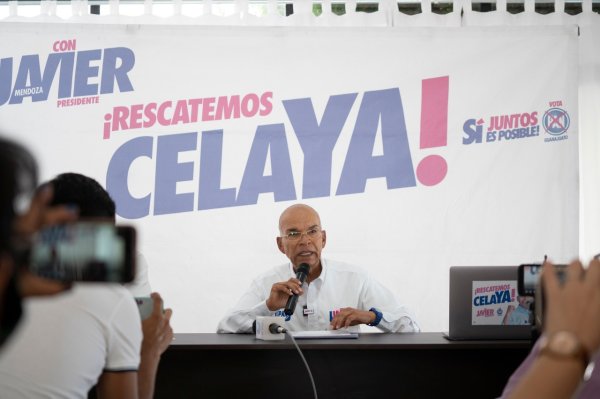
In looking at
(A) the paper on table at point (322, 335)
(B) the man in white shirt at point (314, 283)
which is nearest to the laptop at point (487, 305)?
(A) the paper on table at point (322, 335)

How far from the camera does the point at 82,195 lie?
1.37 m

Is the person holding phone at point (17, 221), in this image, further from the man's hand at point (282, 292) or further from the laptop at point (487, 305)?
the man's hand at point (282, 292)

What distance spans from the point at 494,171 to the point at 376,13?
1.07 metres

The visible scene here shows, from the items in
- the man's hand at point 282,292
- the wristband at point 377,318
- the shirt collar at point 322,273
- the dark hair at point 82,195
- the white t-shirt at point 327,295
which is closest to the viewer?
the dark hair at point 82,195

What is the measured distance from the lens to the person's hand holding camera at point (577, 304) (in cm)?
61

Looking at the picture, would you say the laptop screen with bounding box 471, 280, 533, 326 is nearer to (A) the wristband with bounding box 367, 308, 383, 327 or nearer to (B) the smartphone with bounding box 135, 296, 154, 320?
(A) the wristband with bounding box 367, 308, 383, 327

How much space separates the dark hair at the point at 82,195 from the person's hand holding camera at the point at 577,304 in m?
0.90

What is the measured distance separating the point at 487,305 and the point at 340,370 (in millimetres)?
612

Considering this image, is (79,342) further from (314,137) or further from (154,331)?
Result: (314,137)

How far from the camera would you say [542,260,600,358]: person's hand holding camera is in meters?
0.61

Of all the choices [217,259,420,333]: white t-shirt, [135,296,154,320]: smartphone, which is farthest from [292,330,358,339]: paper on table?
[135,296,154,320]: smartphone

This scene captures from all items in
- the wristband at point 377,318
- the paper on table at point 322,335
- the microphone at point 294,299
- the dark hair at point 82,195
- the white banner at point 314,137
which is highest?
the white banner at point 314,137

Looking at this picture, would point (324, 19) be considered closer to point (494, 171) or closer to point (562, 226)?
point (494, 171)

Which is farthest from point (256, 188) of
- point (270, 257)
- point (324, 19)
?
point (324, 19)
